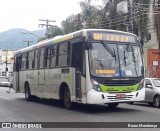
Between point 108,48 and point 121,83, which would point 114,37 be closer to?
point 108,48

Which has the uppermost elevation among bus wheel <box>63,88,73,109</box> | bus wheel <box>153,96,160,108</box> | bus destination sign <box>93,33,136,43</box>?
bus destination sign <box>93,33,136,43</box>

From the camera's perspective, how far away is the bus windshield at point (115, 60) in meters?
13.5

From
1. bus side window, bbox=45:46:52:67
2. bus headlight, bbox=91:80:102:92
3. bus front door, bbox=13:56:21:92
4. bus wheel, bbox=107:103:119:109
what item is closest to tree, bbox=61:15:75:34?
bus front door, bbox=13:56:21:92

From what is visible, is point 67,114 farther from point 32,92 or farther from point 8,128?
point 32,92

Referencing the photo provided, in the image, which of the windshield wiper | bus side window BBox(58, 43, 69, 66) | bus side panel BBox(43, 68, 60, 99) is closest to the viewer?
the windshield wiper

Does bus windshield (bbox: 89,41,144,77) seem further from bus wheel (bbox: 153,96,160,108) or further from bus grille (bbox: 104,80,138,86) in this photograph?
bus wheel (bbox: 153,96,160,108)

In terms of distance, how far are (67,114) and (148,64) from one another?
25011mm

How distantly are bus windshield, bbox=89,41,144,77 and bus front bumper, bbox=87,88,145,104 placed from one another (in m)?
0.70

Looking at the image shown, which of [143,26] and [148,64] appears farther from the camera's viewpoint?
[148,64]

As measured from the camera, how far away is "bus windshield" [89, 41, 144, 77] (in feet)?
44.3

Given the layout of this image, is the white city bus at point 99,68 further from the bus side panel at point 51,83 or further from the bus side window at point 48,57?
the bus side window at point 48,57

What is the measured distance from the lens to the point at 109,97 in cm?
1341

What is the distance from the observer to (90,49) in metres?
13.6

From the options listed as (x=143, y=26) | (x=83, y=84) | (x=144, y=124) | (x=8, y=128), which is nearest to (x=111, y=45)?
(x=83, y=84)
